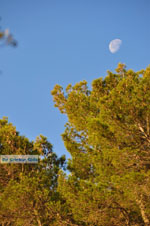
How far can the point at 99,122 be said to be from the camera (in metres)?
7.93

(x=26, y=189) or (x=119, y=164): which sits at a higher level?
(x=119, y=164)

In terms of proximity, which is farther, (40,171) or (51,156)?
(51,156)

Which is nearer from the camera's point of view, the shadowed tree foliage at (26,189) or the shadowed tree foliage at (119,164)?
the shadowed tree foliage at (119,164)

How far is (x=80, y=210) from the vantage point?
7.86 m

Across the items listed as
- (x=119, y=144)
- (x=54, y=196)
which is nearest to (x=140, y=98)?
(x=119, y=144)

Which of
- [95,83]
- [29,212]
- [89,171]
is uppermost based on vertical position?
[95,83]

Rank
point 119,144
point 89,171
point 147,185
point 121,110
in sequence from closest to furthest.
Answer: point 147,185 < point 121,110 < point 119,144 < point 89,171

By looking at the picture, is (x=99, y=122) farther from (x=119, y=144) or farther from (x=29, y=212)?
(x=29, y=212)

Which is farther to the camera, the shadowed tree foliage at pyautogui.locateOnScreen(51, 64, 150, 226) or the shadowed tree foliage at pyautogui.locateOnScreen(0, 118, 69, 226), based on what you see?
the shadowed tree foliage at pyautogui.locateOnScreen(0, 118, 69, 226)

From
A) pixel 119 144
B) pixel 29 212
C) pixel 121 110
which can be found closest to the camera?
pixel 121 110

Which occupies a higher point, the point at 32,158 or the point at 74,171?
the point at 32,158

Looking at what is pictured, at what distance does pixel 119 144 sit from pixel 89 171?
3.17 m

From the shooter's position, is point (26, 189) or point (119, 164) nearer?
point (119, 164)

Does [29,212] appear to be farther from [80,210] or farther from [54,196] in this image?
[80,210]
